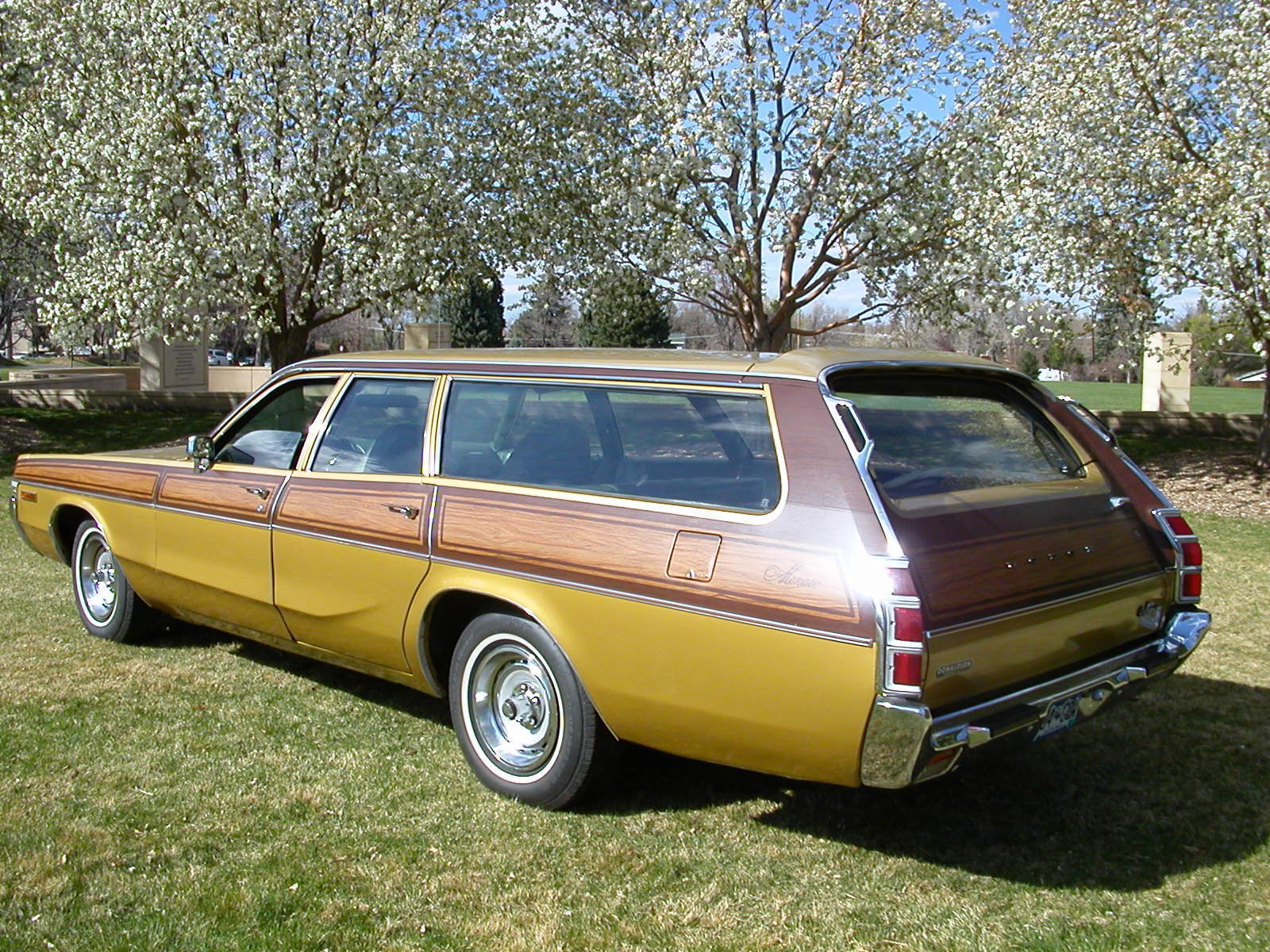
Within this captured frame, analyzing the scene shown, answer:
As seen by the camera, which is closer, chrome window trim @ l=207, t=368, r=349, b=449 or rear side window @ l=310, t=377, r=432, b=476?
rear side window @ l=310, t=377, r=432, b=476

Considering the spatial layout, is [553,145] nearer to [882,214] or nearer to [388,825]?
[882,214]

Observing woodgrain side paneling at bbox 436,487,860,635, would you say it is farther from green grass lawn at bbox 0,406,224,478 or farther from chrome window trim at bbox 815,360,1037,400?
green grass lawn at bbox 0,406,224,478

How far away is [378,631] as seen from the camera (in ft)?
15.9

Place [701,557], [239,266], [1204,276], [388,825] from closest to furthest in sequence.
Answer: [701,557]
[388,825]
[1204,276]
[239,266]

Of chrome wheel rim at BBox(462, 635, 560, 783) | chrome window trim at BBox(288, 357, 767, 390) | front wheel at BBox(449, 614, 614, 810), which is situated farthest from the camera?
chrome wheel rim at BBox(462, 635, 560, 783)

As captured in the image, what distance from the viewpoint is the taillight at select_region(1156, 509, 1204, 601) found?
4418mm

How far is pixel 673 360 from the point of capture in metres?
4.41

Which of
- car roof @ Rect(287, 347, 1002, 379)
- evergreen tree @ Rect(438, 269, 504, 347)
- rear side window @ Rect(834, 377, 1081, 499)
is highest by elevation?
evergreen tree @ Rect(438, 269, 504, 347)

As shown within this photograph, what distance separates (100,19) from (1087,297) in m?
13.4

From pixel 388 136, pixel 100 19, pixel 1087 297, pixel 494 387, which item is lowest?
pixel 494 387

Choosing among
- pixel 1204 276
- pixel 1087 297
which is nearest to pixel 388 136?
pixel 1087 297

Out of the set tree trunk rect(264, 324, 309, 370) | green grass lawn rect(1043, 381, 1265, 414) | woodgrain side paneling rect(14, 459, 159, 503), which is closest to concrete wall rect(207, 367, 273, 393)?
tree trunk rect(264, 324, 309, 370)

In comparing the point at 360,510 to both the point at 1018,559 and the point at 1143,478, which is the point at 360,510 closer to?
the point at 1018,559

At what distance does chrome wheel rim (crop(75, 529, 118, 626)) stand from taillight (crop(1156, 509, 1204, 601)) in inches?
206
